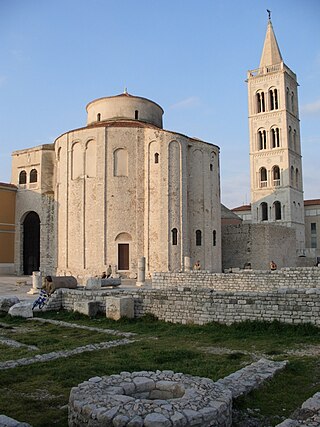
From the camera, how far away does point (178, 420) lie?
3.58 m

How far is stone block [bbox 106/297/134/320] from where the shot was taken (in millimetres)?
10758

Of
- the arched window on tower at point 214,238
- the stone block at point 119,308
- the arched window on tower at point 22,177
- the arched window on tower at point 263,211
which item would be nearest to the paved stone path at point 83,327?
the stone block at point 119,308

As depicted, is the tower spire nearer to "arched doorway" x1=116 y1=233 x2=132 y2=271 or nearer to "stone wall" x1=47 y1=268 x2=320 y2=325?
"arched doorway" x1=116 y1=233 x2=132 y2=271

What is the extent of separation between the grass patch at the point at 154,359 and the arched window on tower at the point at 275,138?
123 feet

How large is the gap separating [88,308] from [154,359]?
5085 millimetres

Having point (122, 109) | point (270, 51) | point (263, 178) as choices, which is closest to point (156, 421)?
point (122, 109)

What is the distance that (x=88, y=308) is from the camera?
11.4m

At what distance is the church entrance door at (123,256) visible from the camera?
24766 mm

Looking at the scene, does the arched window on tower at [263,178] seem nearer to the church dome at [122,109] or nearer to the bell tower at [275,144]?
the bell tower at [275,144]

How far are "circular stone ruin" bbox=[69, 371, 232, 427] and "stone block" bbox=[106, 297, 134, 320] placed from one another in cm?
605

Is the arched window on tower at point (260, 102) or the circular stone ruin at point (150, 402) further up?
the arched window on tower at point (260, 102)

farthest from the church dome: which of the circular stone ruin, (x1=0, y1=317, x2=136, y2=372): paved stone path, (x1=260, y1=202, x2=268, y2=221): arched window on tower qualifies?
the circular stone ruin

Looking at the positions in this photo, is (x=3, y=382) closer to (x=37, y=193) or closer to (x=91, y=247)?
(x=91, y=247)

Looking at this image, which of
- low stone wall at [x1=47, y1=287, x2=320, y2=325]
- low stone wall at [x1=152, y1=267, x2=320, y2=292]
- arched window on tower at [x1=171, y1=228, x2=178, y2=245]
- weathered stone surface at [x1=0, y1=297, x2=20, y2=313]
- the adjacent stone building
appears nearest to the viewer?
low stone wall at [x1=47, y1=287, x2=320, y2=325]
